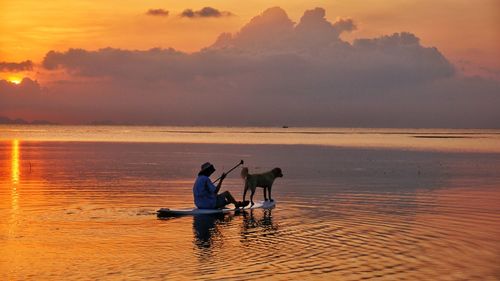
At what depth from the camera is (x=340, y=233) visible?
1858 centimetres

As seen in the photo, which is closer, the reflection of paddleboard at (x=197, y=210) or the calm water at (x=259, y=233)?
the calm water at (x=259, y=233)

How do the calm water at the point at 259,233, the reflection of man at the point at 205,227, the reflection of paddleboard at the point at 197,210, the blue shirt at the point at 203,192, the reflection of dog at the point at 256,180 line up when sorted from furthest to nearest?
the reflection of dog at the point at 256,180 → the blue shirt at the point at 203,192 → the reflection of paddleboard at the point at 197,210 → the reflection of man at the point at 205,227 → the calm water at the point at 259,233

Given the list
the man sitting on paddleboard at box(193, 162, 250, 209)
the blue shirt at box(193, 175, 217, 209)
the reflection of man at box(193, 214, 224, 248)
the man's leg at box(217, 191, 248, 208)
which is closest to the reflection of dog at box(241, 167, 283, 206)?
the man's leg at box(217, 191, 248, 208)

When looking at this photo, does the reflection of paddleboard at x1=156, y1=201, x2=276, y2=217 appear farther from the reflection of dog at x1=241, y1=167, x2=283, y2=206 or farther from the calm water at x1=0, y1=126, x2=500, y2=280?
the reflection of dog at x1=241, y1=167, x2=283, y2=206

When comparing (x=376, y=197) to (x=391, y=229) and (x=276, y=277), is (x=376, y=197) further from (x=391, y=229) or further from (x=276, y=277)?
(x=276, y=277)

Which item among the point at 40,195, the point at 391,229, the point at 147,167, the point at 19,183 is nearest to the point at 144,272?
the point at 391,229

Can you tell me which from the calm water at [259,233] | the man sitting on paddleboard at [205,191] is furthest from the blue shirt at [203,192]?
the calm water at [259,233]

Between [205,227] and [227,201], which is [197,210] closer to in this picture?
[227,201]

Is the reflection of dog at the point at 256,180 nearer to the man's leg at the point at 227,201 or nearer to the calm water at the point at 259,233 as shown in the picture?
the calm water at the point at 259,233

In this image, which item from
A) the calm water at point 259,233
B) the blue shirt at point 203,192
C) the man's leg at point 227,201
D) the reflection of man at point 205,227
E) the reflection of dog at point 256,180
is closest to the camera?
the calm water at point 259,233

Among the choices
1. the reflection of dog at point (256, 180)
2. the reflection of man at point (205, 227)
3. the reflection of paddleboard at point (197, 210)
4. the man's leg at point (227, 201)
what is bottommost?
the reflection of man at point (205, 227)

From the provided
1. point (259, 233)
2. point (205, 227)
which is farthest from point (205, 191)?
point (259, 233)

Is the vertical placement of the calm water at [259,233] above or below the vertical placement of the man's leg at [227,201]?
below

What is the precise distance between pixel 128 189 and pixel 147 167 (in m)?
16.2
